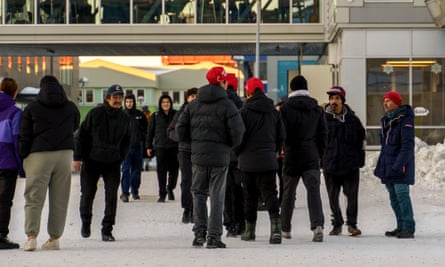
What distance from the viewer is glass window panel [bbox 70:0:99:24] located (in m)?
42.2

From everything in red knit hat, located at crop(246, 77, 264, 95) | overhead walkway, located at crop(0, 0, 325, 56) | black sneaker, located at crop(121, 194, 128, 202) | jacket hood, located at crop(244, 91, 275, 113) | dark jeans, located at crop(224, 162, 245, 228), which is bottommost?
black sneaker, located at crop(121, 194, 128, 202)

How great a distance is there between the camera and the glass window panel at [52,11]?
42188 millimetres

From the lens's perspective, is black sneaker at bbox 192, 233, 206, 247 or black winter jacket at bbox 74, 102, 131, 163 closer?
black sneaker at bbox 192, 233, 206, 247

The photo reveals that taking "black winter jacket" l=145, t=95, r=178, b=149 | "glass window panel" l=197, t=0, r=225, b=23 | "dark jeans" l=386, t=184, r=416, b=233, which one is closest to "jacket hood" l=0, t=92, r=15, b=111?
"dark jeans" l=386, t=184, r=416, b=233

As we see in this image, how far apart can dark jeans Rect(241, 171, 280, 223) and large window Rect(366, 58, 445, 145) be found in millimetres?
23107

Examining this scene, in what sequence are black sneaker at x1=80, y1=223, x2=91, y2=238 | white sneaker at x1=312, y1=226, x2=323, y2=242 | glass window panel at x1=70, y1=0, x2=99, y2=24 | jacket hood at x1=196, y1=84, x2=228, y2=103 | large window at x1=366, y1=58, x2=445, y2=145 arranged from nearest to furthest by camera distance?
jacket hood at x1=196, y1=84, x2=228, y2=103, white sneaker at x1=312, y1=226, x2=323, y2=242, black sneaker at x1=80, y1=223, x2=91, y2=238, large window at x1=366, y1=58, x2=445, y2=145, glass window panel at x1=70, y1=0, x2=99, y2=24

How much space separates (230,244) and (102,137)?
2.00 m

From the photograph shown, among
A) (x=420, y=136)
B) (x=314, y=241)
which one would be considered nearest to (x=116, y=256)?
(x=314, y=241)

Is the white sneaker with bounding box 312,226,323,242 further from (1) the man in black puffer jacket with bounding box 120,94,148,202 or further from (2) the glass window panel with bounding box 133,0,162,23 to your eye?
(2) the glass window panel with bounding box 133,0,162,23

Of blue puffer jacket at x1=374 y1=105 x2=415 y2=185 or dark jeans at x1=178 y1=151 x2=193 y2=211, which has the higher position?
blue puffer jacket at x1=374 y1=105 x2=415 y2=185

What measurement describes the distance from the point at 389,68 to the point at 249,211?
78.7ft

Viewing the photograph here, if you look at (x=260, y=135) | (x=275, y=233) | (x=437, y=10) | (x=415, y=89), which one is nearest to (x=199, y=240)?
(x=275, y=233)

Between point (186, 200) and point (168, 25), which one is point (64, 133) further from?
point (168, 25)

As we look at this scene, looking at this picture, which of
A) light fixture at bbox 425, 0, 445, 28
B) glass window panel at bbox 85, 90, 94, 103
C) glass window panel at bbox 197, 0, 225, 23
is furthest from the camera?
glass window panel at bbox 85, 90, 94, 103
